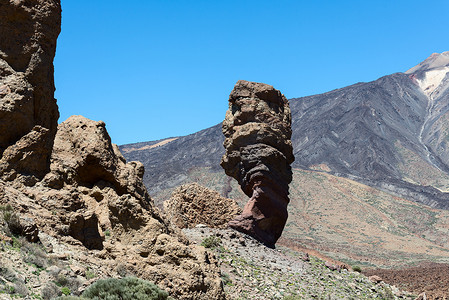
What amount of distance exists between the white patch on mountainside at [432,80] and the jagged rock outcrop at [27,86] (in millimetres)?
160922

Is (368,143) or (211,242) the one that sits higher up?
(368,143)

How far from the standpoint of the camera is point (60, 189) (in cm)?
877

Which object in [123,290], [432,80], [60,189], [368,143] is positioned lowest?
[123,290]

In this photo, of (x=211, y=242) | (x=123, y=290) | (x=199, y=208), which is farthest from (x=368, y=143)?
(x=123, y=290)

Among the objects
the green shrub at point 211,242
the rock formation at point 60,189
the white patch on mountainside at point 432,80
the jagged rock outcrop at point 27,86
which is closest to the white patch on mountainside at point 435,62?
the white patch on mountainside at point 432,80

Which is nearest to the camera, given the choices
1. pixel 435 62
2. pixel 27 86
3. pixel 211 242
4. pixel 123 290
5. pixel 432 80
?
pixel 123 290

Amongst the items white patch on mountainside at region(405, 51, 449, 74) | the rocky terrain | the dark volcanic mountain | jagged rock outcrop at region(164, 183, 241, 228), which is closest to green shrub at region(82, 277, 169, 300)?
the rocky terrain

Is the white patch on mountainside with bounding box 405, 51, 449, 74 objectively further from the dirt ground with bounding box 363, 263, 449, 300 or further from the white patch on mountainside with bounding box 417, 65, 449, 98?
the dirt ground with bounding box 363, 263, 449, 300

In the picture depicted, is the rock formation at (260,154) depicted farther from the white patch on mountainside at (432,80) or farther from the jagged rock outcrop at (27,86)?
the white patch on mountainside at (432,80)

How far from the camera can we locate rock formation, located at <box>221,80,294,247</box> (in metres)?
19.5

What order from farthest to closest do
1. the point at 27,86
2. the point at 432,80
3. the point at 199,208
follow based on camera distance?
the point at 432,80 → the point at 199,208 → the point at 27,86

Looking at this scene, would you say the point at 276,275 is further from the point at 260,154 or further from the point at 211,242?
the point at 260,154

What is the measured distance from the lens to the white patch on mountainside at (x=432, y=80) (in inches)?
6278

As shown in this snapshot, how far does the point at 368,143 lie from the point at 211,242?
302ft
